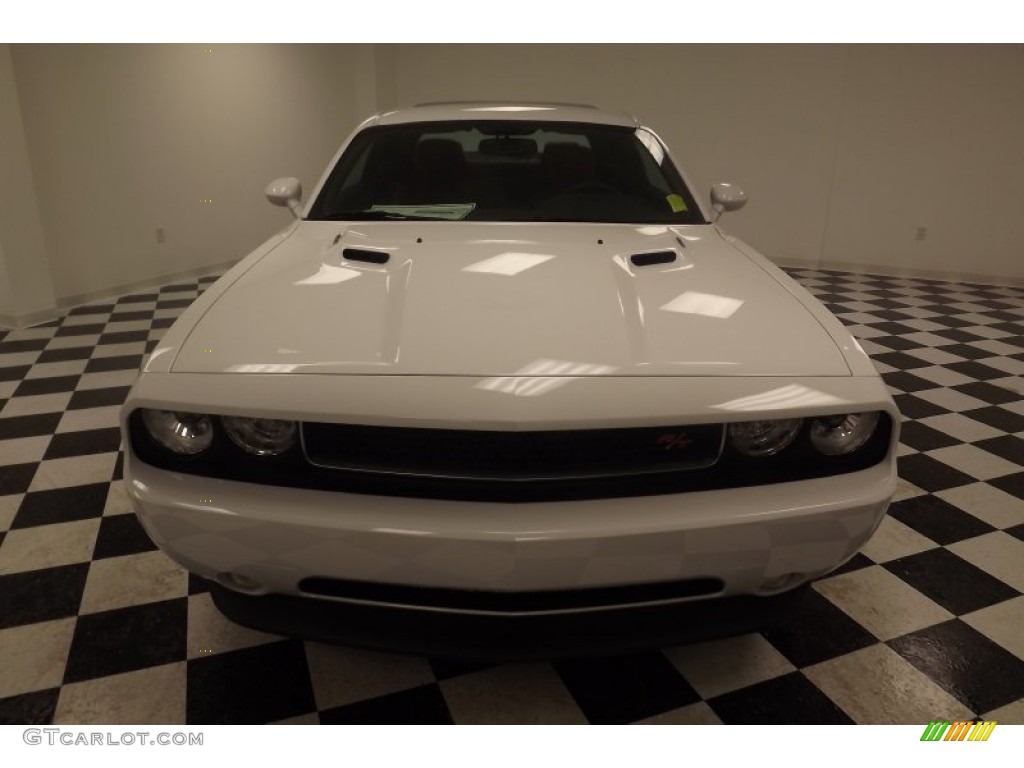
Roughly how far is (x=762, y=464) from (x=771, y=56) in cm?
609

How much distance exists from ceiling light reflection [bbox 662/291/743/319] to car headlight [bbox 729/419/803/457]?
0.87 feet

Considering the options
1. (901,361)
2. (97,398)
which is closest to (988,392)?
(901,361)

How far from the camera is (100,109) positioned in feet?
15.9

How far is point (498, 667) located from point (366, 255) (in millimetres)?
1013

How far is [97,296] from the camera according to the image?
5082mm

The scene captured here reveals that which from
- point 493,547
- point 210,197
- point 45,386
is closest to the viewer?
point 493,547

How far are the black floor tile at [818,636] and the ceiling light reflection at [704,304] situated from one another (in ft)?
2.50

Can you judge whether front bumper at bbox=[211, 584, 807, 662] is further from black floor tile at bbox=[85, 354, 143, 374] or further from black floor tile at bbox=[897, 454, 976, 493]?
black floor tile at bbox=[85, 354, 143, 374]

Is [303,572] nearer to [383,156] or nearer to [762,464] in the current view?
[762,464]

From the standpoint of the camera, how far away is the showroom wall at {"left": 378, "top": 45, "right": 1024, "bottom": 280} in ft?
19.4

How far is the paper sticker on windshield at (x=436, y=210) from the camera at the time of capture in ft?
6.92

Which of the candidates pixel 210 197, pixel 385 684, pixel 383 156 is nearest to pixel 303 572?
pixel 385 684

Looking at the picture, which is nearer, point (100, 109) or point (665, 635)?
point (665, 635)
